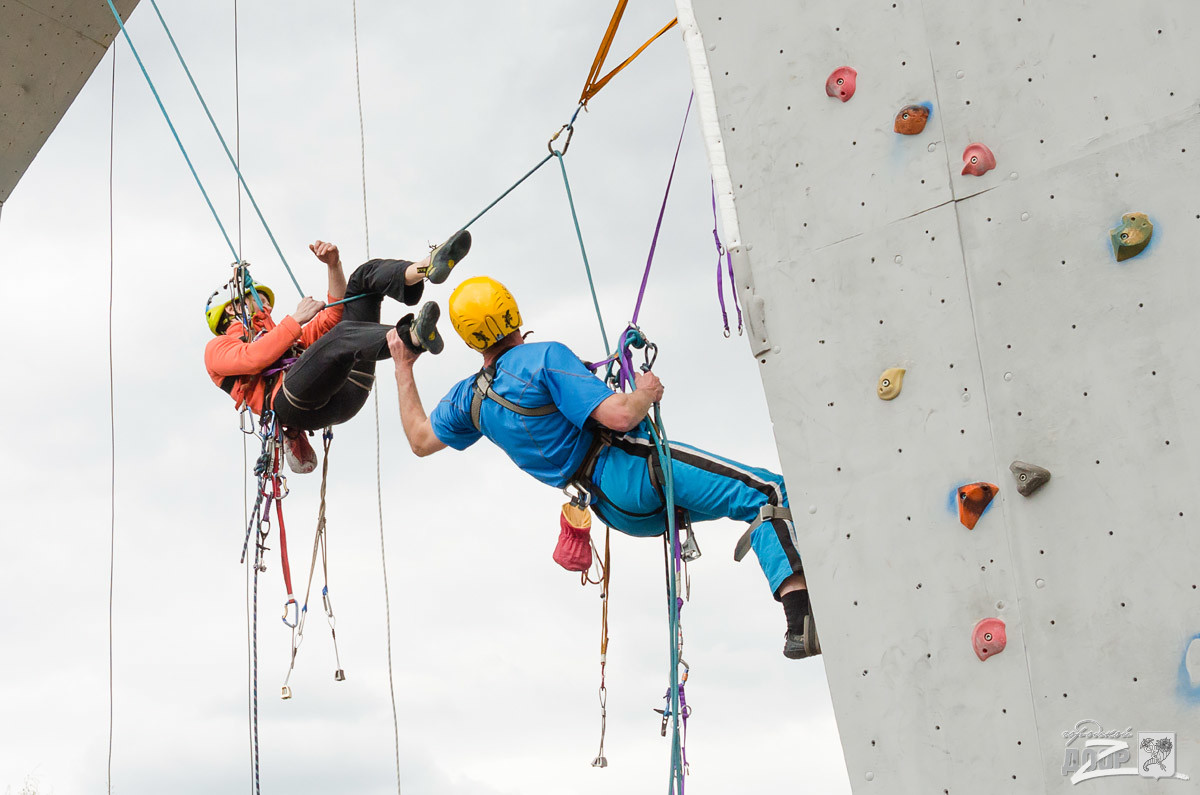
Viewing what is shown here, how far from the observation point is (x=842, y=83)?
10.3 feet

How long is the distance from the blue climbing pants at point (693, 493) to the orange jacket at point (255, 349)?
1.74 metres

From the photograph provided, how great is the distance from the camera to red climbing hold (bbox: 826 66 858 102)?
10.2 feet

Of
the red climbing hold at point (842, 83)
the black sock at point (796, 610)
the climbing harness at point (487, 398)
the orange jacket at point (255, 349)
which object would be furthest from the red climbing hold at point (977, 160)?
the orange jacket at point (255, 349)

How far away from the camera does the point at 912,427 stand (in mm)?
2965

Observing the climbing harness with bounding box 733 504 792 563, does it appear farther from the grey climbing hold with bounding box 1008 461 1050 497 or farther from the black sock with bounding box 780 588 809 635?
the grey climbing hold with bounding box 1008 461 1050 497

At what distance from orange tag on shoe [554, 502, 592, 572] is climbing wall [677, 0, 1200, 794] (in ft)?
4.49

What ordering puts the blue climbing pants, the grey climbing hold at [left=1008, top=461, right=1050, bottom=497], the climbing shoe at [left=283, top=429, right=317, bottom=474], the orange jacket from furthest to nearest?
1. the climbing shoe at [left=283, top=429, right=317, bottom=474]
2. the orange jacket
3. the blue climbing pants
4. the grey climbing hold at [left=1008, top=461, right=1050, bottom=497]

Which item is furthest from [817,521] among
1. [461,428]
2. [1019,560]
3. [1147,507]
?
[461,428]

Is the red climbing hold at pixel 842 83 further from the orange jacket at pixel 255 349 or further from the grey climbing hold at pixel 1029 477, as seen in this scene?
the orange jacket at pixel 255 349

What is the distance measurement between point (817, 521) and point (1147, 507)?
2.45 ft

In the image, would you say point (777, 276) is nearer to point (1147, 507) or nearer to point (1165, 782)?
point (1147, 507)

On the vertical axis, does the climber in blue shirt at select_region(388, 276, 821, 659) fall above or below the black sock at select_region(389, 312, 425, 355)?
below

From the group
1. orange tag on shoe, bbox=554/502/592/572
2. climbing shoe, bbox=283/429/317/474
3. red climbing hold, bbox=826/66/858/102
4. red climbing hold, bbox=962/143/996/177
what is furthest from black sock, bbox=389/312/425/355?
red climbing hold, bbox=962/143/996/177

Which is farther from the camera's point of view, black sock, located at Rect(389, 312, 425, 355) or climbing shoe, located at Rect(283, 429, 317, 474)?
climbing shoe, located at Rect(283, 429, 317, 474)
